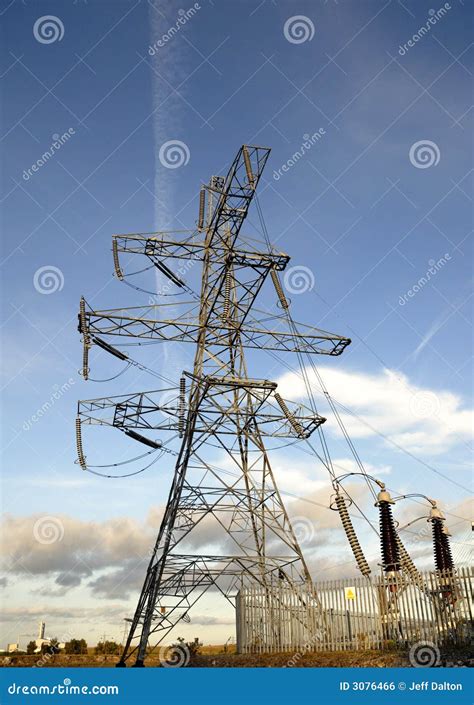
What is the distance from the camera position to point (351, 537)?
65.2 ft

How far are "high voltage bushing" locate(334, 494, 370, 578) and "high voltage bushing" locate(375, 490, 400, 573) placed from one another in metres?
0.63

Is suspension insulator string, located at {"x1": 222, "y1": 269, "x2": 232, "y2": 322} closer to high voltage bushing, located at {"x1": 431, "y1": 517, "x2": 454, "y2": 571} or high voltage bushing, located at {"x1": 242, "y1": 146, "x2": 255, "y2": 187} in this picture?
high voltage bushing, located at {"x1": 242, "y1": 146, "x2": 255, "y2": 187}

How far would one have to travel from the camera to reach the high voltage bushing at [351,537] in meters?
19.5

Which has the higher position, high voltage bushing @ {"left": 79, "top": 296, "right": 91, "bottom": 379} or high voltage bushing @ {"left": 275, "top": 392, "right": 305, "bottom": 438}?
high voltage bushing @ {"left": 79, "top": 296, "right": 91, "bottom": 379}

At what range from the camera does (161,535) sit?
82.1 ft

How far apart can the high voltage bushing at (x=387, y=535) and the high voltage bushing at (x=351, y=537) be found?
627 millimetres

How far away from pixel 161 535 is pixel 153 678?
6006 mm

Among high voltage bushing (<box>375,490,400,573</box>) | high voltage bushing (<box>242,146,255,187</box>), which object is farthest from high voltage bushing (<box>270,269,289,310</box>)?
high voltage bushing (<box>375,490,400,573</box>)

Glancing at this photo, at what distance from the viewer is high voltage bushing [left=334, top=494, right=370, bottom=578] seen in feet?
64.1

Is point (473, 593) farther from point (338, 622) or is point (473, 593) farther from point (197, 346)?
point (197, 346)

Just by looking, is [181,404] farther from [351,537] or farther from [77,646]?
[77,646]

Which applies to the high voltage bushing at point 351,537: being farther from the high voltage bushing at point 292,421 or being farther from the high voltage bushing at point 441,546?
the high voltage bushing at point 292,421
